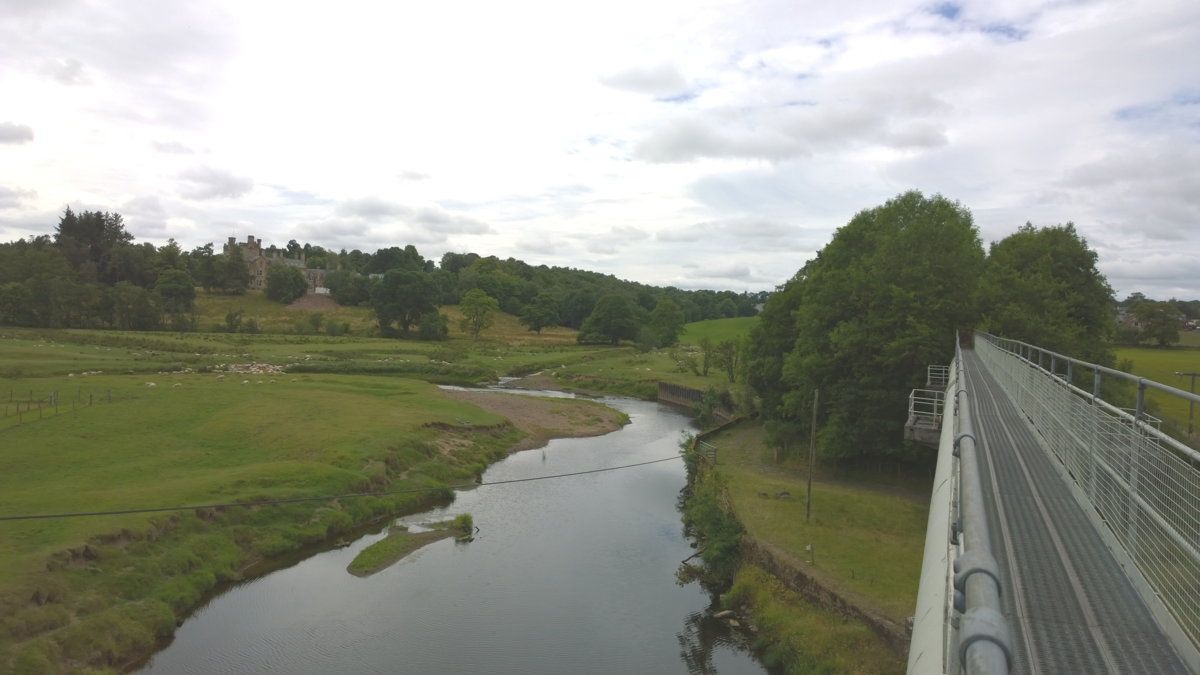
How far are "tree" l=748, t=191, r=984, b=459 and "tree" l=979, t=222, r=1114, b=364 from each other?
1368 mm

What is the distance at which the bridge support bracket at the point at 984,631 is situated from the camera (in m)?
2.50

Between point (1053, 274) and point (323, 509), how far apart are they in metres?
41.3

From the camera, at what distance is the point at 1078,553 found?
8062 millimetres

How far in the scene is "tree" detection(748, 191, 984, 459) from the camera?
33.5 metres

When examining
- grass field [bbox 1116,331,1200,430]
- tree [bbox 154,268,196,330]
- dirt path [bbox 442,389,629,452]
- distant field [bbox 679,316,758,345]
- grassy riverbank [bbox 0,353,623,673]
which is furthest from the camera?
distant field [bbox 679,316,758,345]

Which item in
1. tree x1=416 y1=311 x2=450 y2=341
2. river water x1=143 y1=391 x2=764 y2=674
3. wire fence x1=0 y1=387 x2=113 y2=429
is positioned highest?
tree x1=416 y1=311 x2=450 y2=341

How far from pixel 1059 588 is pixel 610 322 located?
411 feet

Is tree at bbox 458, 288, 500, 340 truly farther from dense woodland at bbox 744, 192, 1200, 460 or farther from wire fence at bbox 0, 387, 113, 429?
dense woodland at bbox 744, 192, 1200, 460

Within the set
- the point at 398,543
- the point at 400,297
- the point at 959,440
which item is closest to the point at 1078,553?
the point at 959,440

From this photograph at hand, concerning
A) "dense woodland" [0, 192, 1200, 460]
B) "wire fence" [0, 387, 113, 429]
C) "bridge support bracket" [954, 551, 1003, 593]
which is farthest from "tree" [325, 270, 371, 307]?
"bridge support bracket" [954, 551, 1003, 593]

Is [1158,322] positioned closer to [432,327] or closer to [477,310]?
[477,310]

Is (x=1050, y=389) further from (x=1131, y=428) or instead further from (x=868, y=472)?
(x=868, y=472)

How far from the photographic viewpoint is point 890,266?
3556 centimetres

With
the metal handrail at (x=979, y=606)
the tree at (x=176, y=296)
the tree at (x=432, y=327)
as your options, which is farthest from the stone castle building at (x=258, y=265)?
the metal handrail at (x=979, y=606)
